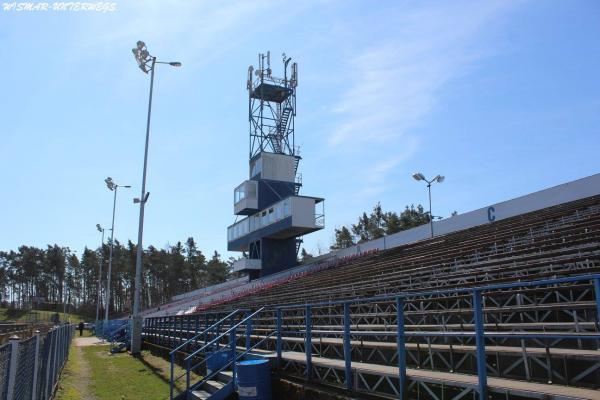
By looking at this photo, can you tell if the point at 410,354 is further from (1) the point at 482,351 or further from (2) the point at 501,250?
(2) the point at 501,250

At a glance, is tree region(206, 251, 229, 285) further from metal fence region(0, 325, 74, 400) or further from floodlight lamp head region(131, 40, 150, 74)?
metal fence region(0, 325, 74, 400)

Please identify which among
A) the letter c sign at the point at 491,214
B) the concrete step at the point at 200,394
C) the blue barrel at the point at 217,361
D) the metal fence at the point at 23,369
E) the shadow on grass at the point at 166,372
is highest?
the letter c sign at the point at 491,214

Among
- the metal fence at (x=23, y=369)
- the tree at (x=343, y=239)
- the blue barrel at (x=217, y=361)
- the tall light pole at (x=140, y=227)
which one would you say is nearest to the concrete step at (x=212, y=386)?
the blue barrel at (x=217, y=361)

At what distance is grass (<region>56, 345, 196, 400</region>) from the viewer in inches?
482

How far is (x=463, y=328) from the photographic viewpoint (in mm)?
7180

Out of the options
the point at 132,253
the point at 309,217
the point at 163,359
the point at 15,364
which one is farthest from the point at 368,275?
the point at 132,253

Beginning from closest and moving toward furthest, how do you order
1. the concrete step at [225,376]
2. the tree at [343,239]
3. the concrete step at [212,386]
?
the concrete step at [212,386] < the concrete step at [225,376] < the tree at [343,239]

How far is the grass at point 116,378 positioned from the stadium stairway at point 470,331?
133cm

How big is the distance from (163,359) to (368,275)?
844cm

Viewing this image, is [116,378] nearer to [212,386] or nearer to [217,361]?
[217,361]

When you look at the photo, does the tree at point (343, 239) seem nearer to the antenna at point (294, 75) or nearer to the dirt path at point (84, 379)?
the antenna at point (294, 75)

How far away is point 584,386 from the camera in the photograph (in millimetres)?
5105

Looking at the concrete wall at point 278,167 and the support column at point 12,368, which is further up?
the concrete wall at point 278,167

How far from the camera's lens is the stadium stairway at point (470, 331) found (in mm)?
5266
